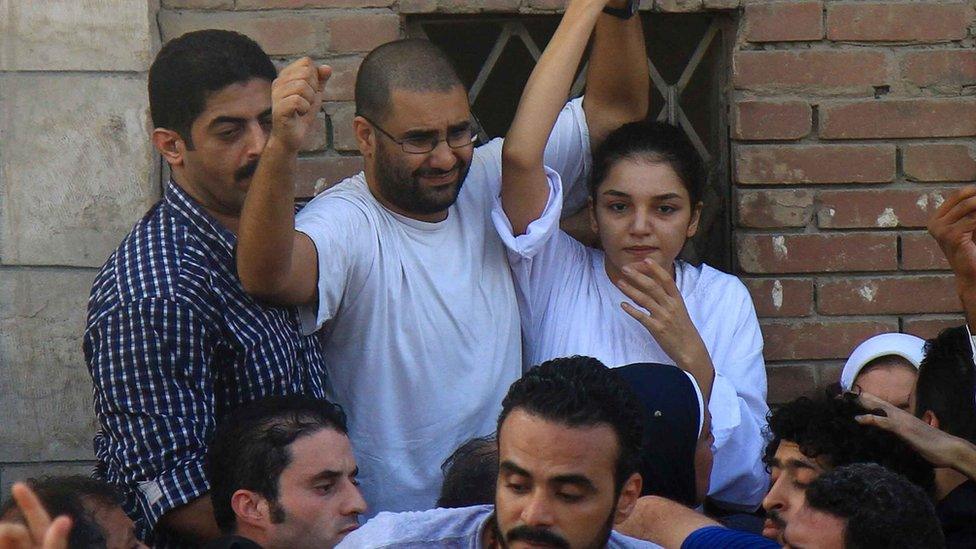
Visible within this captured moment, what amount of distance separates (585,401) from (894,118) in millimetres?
1743

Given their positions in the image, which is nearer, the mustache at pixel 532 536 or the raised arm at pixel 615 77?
the mustache at pixel 532 536

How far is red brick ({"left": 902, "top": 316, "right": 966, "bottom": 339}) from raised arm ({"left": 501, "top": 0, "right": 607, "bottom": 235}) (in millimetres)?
1259

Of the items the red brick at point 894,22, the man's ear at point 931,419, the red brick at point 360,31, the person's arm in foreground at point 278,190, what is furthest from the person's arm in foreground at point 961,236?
the red brick at point 360,31

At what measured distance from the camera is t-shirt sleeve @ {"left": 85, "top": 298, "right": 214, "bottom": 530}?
293 centimetres

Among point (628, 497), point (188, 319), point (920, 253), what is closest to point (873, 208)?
point (920, 253)

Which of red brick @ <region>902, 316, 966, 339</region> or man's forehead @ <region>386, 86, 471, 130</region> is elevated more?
man's forehead @ <region>386, 86, 471, 130</region>

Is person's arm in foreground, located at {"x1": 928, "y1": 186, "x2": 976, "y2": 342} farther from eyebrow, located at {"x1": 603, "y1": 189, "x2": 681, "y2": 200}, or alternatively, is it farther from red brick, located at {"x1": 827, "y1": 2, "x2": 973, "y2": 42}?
red brick, located at {"x1": 827, "y1": 2, "x2": 973, "y2": 42}

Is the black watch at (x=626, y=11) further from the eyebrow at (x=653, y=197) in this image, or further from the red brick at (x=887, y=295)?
the red brick at (x=887, y=295)

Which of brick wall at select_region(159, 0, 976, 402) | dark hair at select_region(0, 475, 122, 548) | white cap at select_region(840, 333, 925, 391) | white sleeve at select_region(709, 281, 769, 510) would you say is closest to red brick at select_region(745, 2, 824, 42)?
brick wall at select_region(159, 0, 976, 402)

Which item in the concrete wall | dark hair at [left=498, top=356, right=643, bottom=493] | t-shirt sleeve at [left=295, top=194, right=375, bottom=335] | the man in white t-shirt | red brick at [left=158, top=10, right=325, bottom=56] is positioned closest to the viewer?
dark hair at [left=498, top=356, right=643, bottom=493]

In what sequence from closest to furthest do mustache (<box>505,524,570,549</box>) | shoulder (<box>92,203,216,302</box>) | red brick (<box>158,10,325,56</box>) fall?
1. mustache (<box>505,524,570,549</box>)
2. shoulder (<box>92,203,216,302</box>)
3. red brick (<box>158,10,325,56</box>)

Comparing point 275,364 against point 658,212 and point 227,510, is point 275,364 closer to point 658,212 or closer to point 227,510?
point 227,510

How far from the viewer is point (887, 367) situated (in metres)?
3.79

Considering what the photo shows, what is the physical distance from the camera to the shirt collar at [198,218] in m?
3.18
